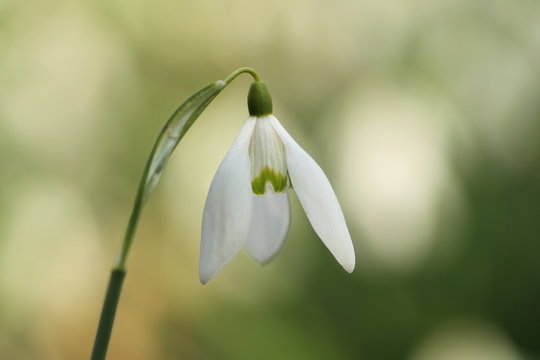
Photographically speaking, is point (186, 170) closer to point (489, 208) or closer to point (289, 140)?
point (489, 208)

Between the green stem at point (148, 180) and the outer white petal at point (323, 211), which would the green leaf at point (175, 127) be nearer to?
the green stem at point (148, 180)

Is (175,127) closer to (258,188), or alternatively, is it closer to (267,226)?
(258,188)

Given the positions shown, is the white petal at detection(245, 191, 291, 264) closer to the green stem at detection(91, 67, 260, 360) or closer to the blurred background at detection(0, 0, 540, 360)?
the green stem at detection(91, 67, 260, 360)

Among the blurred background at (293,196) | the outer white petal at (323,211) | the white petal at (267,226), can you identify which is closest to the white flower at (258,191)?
the outer white petal at (323,211)

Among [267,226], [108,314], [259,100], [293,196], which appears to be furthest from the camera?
[293,196]

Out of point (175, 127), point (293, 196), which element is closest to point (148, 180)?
point (175, 127)
